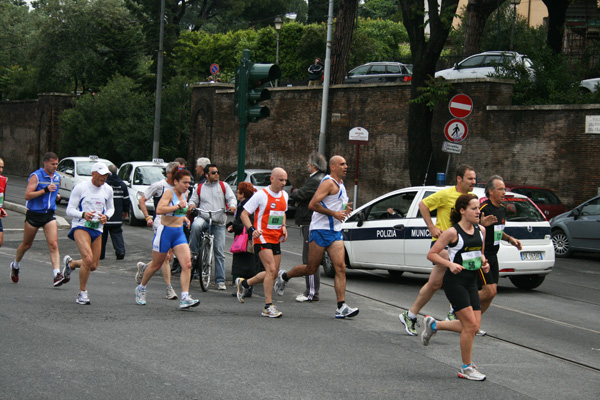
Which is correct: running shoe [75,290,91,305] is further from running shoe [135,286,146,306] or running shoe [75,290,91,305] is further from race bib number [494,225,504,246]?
race bib number [494,225,504,246]

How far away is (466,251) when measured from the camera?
7340 mm

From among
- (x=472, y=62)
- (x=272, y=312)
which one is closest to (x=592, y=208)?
(x=472, y=62)

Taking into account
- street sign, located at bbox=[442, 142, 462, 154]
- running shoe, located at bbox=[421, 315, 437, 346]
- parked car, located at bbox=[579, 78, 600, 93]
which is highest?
parked car, located at bbox=[579, 78, 600, 93]

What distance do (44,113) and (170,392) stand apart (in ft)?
156

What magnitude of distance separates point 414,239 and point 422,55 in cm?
1251

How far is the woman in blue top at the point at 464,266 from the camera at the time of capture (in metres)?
7.07

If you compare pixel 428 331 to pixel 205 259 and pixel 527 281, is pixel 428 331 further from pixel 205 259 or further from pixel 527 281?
pixel 527 281

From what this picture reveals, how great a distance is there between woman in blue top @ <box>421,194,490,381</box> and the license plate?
5.20 metres

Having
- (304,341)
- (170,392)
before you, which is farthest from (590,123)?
(170,392)

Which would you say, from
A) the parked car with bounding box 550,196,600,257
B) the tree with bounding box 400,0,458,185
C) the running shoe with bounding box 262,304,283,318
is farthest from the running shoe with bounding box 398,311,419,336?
the tree with bounding box 400,0,458,185

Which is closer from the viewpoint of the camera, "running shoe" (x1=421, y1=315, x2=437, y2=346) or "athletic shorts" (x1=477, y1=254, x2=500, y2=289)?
"running shoe" (x1=421, y1=315, x2=437, y2=346)

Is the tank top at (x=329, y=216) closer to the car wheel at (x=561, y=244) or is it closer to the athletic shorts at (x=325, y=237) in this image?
the athletic shorts at (x=325, y=237)

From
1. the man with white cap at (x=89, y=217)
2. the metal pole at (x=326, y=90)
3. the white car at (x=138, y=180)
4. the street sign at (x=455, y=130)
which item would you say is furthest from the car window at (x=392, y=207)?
the metal pole at (x=326, y=90)

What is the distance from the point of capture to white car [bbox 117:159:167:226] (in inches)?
885
